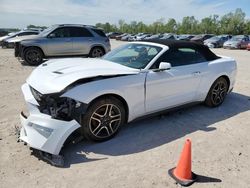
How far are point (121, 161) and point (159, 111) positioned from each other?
4.64 feet

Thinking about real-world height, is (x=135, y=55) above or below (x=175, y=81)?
above

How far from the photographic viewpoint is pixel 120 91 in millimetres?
3910

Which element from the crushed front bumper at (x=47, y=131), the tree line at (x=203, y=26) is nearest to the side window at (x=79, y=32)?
the crushed front bumper at (x=47, y=131)

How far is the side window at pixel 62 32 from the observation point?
37.3 ft

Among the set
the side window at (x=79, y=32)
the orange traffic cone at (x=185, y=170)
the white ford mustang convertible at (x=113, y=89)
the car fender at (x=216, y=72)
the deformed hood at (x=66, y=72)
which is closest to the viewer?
the orange traffic cone at (x=185, y=170)

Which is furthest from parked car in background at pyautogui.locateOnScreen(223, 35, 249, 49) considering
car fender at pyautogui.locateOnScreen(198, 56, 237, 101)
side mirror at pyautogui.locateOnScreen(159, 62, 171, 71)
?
side mirror at pyautogui.locateOnScreen(159, 62, 171, 71)

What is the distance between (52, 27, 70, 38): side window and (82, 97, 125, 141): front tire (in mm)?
8355

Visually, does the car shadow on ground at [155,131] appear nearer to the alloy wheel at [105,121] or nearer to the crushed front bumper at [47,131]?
the alloy wheel at [105,121]

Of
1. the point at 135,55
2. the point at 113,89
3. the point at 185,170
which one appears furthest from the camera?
the point at 135,55

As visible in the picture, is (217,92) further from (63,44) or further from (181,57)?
(63,44)

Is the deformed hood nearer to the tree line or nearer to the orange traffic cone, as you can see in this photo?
the orange traffic cone

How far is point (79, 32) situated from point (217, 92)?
308 inches

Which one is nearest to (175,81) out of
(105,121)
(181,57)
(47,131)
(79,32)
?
(181,57)

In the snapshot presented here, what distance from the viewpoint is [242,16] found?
61.9 m
